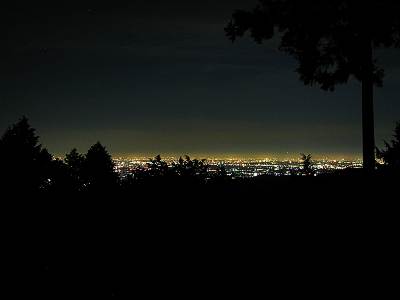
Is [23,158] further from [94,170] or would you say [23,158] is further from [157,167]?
[157,167]

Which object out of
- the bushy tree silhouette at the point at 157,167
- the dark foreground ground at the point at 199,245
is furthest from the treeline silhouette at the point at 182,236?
the bushy tree silhouette at the point at 157,167

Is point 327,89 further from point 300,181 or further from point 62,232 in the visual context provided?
point 62,232

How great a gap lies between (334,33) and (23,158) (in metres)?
34.1

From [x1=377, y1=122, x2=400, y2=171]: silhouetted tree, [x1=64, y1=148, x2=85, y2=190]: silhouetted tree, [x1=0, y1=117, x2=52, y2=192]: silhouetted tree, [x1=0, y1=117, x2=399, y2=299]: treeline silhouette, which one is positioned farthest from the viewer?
[x1=64, y1=148, x2=85, y2=190]: silhouetted tree

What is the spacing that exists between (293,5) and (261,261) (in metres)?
11.2

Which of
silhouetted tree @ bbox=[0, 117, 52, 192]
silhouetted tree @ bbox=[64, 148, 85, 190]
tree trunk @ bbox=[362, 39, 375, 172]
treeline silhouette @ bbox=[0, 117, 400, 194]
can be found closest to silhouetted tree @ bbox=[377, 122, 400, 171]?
treeline silhouette @ bbox=[0, 117, 400, 194]

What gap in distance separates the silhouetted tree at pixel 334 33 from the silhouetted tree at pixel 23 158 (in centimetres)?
2786

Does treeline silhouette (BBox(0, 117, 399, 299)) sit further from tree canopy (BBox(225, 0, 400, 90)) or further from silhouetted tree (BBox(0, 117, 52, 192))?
silhouetted tree (BBox(0, 117, 52, 192))

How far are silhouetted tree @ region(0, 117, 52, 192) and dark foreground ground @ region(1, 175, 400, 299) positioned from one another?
3010 cm

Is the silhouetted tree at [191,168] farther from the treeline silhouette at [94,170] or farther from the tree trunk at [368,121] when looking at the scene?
the tree trunk at [368,121]

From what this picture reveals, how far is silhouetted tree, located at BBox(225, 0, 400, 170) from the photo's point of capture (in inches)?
627

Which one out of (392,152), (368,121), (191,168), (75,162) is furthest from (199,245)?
(75,162)

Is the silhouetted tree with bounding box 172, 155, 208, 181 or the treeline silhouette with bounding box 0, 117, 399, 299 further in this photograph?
the silhouetted tree with bounding box 172, 155, 208, 181

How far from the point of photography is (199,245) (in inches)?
350
